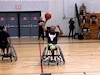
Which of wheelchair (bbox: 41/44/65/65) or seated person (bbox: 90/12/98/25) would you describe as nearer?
wheelchair (bbox: 41/44/65/65)

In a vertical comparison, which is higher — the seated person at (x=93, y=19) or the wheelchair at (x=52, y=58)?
the seated person at (x=93, y=19)

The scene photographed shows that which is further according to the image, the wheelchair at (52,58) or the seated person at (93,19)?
the seated person at (93,19)

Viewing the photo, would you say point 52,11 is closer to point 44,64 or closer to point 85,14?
point 85,14

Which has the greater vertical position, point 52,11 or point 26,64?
point 52,11

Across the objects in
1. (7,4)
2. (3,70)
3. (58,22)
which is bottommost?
(3,70)

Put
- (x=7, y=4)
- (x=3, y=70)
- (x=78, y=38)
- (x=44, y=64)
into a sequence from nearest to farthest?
(x=3, y=70)
(x=44, y=64)
(x=78, y=38)
(x=7, y=4)

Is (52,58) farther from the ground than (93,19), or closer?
closer

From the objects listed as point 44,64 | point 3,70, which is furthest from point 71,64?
point 3,70

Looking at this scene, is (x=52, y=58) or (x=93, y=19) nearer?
(x=52, y=58)

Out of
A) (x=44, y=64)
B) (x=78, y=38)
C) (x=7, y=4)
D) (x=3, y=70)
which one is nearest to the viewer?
(x=3, y=70)

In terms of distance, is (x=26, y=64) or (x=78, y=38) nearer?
(x=26, y=64)

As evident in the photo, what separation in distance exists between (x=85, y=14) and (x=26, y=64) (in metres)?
13.8

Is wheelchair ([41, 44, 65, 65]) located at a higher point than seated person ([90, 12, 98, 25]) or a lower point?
lower

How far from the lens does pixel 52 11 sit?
24922mm
